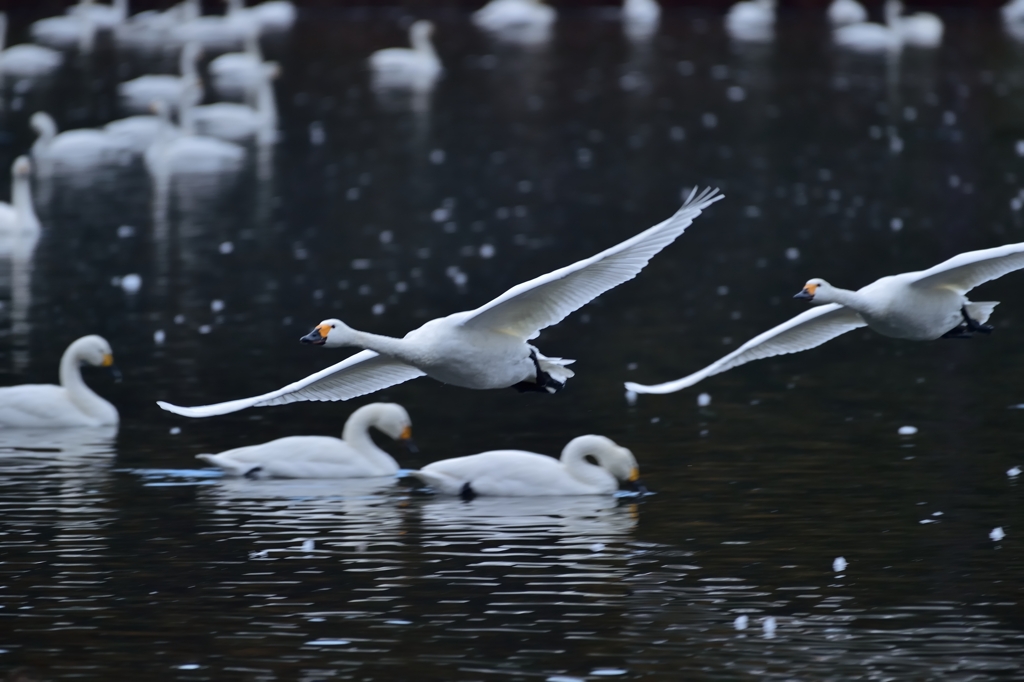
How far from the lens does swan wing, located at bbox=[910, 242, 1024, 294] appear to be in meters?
14.5

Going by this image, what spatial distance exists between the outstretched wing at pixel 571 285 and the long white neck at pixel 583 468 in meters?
2.50

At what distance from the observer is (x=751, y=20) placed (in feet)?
207

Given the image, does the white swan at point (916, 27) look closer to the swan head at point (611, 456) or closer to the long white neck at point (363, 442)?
the long white neck at point (363, 442)

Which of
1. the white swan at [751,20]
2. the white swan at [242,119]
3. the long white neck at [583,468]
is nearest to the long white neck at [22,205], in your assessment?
the white swan at [242,119]

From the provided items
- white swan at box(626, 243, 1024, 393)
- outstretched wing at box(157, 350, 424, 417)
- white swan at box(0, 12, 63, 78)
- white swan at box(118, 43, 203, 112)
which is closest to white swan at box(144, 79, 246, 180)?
white swan at box(118, 43, 203, 112)

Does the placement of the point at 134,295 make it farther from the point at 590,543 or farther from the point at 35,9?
the point at 35,9

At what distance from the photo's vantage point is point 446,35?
66.1m

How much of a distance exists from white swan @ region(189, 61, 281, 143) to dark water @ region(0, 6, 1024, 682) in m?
0.62

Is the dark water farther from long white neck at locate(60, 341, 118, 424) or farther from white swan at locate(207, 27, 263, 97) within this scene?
white swan at locate(207, 27, 263, 97)

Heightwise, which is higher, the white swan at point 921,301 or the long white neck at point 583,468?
the white swan at point 921,301

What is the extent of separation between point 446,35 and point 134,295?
39228mm

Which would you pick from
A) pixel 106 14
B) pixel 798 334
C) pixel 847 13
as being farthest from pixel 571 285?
pixel 106 14

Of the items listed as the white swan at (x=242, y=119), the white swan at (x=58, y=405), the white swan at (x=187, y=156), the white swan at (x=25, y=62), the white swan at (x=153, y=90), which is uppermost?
the white swan at (x=25, y=62)

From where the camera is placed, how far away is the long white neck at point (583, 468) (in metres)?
17.2
